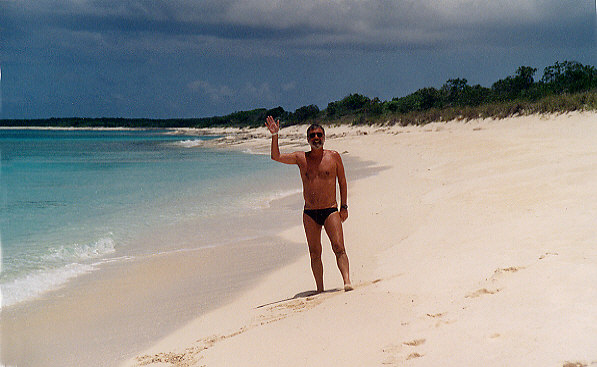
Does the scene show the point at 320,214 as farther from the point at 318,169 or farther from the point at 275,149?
the point at 275,149

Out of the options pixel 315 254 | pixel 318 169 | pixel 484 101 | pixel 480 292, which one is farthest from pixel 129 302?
pixel 484 101

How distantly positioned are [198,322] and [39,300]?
6.93ft

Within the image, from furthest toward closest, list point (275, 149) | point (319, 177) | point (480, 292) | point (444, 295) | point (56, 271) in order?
point (56, 271)
point (319, 177)
point (275, 149)
point (444, 295)
point (480, 292)

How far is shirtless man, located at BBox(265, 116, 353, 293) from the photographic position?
5.07 m

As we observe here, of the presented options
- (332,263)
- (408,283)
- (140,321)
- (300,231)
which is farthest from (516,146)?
(140,321)

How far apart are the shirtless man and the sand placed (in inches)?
18.6

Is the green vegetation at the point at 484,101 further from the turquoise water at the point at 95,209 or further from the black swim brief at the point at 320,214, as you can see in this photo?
the black swim brief at the point at 320,214

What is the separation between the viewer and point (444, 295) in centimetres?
391

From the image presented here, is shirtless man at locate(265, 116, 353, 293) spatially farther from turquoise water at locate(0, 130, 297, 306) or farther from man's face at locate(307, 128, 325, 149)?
turquoise water at locate(0, 130, 297, 306)

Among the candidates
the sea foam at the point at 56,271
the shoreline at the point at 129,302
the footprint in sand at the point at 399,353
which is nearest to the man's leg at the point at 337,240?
the shoreline at the point at 129,302

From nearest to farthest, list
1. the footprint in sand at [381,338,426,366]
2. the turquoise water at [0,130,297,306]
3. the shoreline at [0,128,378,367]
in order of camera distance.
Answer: the footprint in sand at [381,338,426,366] → the shoreline at [0,128,378,367] → the turquoise water at [0,130,297,306]

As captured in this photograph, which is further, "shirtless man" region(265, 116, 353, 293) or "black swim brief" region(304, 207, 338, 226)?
"black swim brief" region(304, 207, 338, 226)

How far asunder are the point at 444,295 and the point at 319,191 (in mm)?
1695

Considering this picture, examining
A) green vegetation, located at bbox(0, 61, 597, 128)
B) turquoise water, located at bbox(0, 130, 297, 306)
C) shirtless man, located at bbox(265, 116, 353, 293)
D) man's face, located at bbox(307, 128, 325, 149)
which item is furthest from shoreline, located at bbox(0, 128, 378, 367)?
green vegetation, located at bbox(0, 61, 597, 128)
